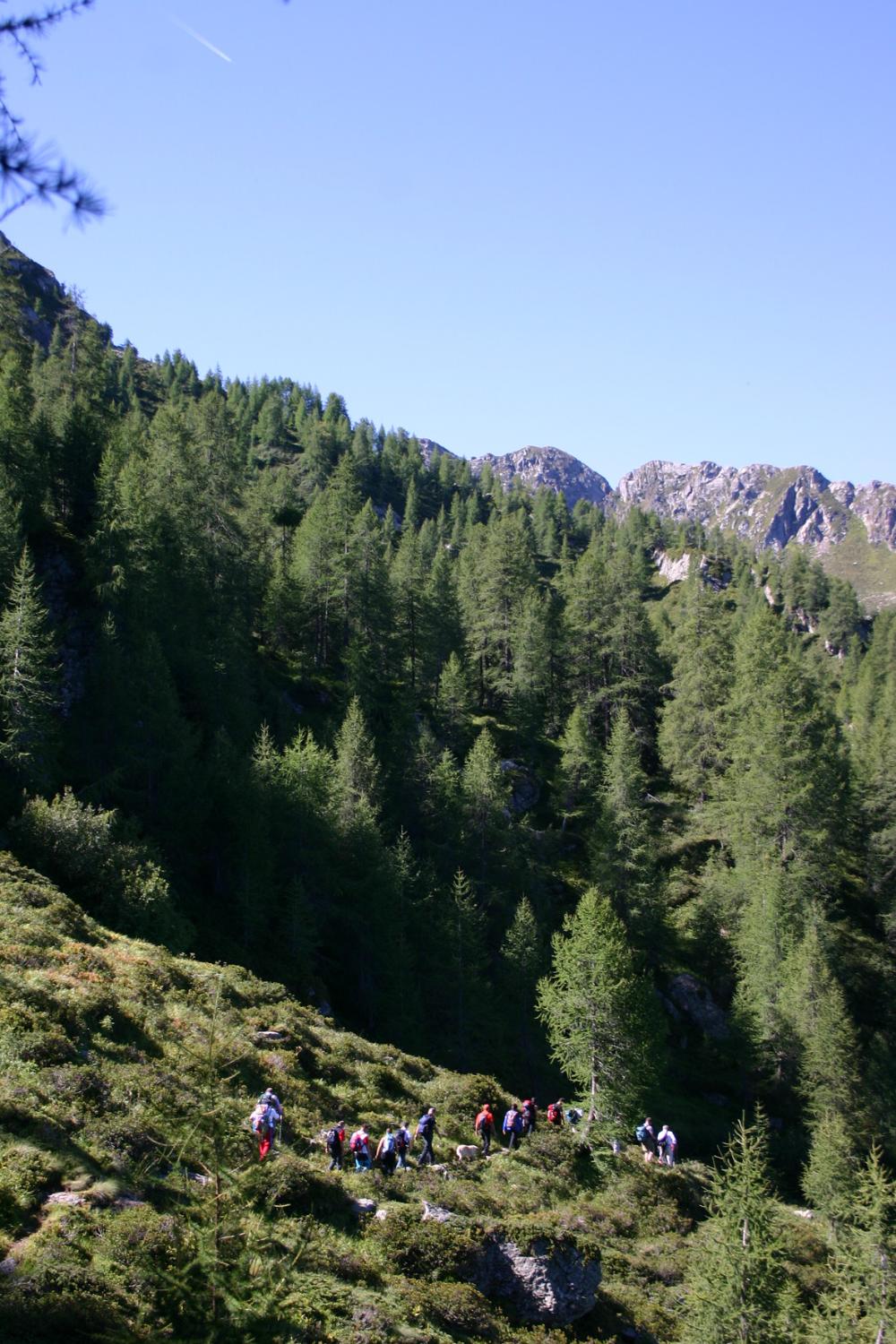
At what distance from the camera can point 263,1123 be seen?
16.3m

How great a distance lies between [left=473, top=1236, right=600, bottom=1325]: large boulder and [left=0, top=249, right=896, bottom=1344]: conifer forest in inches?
8.5

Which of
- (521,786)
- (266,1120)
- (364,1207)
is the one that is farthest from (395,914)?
(364,1207)

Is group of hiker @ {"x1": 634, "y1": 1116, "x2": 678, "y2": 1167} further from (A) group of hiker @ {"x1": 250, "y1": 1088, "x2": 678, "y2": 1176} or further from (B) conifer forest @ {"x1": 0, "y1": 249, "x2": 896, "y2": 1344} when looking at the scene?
(A) group of hiker @ {"x1": 250, "y1": 1088, "x2": 678, "y2": 1176}

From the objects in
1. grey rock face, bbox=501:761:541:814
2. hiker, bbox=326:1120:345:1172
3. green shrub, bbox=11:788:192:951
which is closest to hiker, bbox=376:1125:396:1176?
hiker, bbox=326:1120:345:1172

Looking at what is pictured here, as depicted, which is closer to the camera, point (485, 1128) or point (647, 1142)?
point (485, 1128)

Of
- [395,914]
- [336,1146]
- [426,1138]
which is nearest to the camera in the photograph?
[336,1146]

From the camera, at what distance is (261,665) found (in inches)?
2571

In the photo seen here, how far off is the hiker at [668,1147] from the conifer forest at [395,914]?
1.00 meters

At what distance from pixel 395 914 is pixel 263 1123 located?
2684 centimetres

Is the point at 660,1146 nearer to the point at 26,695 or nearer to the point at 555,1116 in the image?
the point at 555,1116

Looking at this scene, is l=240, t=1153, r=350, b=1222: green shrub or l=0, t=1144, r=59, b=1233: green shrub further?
l=240, t=1153, r=350, b=1222: green shrub

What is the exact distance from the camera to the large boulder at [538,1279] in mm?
15414

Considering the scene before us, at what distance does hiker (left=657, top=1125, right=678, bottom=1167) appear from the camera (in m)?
27.5

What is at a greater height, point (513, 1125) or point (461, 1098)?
point (461, 1098)
